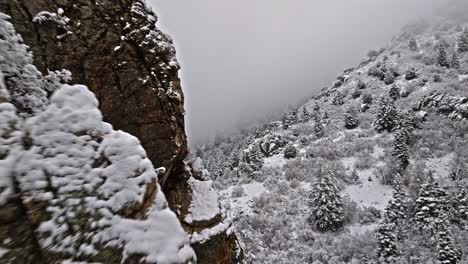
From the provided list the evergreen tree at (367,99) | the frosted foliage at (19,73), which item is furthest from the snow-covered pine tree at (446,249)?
the evergreen tree at (367,99)

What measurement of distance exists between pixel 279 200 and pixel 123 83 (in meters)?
21.8

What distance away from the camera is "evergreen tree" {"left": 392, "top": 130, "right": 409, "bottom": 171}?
89.2 ft

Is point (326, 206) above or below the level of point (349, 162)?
above

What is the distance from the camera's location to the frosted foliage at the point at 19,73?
4500 mm

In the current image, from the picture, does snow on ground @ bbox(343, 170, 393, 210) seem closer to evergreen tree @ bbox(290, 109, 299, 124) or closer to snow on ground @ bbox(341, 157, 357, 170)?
snow on ground @ bbox(341, 157, 357, 170)

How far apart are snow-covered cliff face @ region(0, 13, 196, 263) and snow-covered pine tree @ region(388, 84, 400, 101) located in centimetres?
4293

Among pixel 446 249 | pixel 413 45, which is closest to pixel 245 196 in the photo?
pixel 446 249

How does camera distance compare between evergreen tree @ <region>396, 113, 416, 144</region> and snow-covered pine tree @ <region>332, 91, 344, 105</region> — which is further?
snow-covered pine tree @ <region>332, 91, 344, 105</region>

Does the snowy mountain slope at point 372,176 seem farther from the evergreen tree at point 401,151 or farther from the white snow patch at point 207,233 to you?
the white snow patch at point 207,233

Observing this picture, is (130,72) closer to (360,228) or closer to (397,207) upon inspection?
(360,228)

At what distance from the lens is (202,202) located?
7727 mm

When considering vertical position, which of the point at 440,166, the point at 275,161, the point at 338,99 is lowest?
the point at 440,166

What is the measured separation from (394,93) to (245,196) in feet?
85.6

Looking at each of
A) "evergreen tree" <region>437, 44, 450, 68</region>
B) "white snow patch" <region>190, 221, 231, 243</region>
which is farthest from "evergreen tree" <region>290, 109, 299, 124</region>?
"white snow patch" <region>190, 221, 231, 243</region>
